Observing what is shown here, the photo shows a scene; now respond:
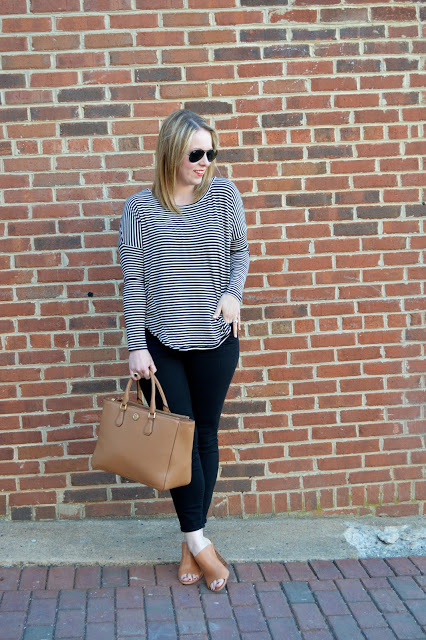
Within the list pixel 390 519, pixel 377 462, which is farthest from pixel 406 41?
pixel 390 519

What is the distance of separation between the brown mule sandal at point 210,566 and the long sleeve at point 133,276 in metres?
0.96

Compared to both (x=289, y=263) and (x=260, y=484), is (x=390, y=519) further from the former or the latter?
(x=289, y=263)

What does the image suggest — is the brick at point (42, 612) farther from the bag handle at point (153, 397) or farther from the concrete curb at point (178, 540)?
the bag handle at point (153, 397)

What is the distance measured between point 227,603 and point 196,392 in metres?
0.90

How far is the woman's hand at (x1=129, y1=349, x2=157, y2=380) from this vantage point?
3117 mm

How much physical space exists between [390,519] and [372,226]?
1579 millimetres

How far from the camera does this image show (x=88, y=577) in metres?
3.36

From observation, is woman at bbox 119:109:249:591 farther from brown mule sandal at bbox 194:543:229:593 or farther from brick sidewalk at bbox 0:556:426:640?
brick sidewalk at bbox 0:556:426:640

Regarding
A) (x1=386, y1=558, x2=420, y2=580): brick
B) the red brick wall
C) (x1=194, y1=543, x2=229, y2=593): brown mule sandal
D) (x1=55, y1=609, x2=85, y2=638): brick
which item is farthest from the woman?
(x1=386, y1=558, x2=420, y2=580): brick

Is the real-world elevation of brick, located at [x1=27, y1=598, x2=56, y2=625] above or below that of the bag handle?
below

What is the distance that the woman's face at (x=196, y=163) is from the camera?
10.2 feet

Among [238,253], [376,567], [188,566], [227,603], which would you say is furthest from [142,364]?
[376,567]

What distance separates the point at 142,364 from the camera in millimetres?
3115

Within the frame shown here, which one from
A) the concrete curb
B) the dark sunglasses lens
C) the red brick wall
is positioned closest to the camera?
the dark sunglasses lens
